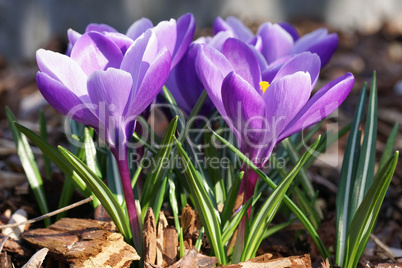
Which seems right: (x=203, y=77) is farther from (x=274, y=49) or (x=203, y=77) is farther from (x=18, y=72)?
(x=18, y=72)

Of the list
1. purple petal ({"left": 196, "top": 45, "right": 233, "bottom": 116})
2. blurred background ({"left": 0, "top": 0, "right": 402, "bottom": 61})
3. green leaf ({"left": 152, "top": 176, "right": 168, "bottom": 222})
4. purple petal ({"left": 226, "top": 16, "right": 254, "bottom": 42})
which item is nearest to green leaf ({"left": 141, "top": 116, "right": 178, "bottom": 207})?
green leaf ({"left": 152, "top": 176, "right": 168, "bottom": 222})

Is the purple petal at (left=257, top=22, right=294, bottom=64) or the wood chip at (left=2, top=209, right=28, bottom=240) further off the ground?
the purple petal at (left=257, top=22, right=294, bottom=64)

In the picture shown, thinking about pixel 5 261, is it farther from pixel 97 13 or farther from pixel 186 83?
pixel 97 13

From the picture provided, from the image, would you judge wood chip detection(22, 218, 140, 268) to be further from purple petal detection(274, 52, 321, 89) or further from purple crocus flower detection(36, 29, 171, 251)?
purple petal detection(274, 52, 321, 89)

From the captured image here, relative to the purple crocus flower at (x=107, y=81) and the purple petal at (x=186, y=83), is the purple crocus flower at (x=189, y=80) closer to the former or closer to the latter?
the purple petal at (x=186, y=83)

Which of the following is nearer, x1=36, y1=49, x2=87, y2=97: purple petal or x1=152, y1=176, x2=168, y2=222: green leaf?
x1=36, y1=49, x2=87, y2=97: purple petal

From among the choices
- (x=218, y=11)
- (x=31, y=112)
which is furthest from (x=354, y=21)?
(x=31, y=112)

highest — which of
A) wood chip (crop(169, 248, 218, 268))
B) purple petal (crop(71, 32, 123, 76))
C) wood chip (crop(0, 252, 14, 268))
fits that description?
purple petal (crop(71, 32, 123, 76))
